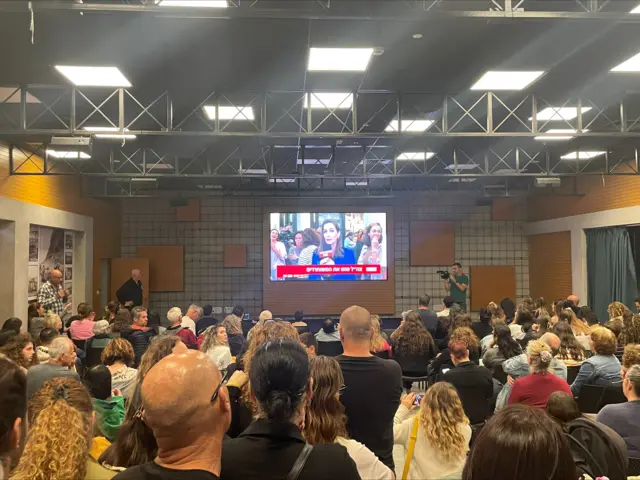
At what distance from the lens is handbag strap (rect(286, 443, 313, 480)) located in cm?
128

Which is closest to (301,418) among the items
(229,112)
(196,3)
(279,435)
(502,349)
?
(279,435)

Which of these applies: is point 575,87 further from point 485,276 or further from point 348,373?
point 485,276

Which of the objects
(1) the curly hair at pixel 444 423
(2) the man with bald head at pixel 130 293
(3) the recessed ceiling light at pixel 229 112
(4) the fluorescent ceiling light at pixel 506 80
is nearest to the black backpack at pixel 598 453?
(1) the curly hair at pixel 444 423

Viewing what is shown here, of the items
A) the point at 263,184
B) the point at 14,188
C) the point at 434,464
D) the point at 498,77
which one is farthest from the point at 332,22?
the point at 263,184

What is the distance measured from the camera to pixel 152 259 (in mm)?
14438

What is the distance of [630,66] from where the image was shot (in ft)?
20.1

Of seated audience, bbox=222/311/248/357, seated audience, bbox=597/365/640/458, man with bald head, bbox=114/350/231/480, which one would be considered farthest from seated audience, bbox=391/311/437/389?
man with bald head, bbox=114/350/231/480

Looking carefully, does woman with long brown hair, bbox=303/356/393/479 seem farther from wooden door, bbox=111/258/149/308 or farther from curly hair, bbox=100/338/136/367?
wooden door, bbox=111/258/149/308

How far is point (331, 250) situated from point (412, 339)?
26.4 ft

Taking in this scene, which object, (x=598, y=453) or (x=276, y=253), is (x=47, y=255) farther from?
(x=598, y=453)

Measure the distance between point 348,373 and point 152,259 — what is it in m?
13.0

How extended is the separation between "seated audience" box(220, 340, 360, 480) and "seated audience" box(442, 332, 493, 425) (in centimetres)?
269

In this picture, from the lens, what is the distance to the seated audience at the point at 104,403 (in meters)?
2.90

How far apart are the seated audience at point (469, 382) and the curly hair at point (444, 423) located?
124cm
